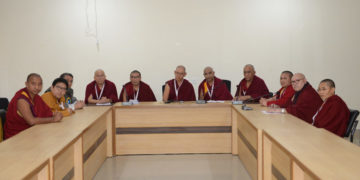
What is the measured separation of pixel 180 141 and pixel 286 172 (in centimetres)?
202

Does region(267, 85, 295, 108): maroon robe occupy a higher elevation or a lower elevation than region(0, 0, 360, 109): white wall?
lower

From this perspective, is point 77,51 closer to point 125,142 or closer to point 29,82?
point 125,142

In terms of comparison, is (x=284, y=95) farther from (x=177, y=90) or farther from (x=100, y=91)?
(x=100, y=91)

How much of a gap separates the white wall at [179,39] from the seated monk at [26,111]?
281cm

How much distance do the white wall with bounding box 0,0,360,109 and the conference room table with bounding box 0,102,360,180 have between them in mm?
1830

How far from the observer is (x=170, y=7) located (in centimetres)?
570

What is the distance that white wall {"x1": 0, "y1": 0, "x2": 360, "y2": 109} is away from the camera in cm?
Result: 568

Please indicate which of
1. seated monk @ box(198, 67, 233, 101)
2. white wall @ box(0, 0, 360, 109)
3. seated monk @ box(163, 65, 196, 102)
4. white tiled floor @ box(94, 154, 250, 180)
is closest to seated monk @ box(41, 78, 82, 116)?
white tiled floor @ box(94, 154, 250, 180)

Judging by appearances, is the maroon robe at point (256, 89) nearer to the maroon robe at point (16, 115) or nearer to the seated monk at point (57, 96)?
the seated monk at point (57, 96)

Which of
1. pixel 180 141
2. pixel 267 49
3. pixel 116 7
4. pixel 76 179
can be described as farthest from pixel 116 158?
pixel 267 49

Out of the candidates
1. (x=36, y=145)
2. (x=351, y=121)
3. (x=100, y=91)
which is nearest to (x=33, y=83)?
(x=36, y=145)

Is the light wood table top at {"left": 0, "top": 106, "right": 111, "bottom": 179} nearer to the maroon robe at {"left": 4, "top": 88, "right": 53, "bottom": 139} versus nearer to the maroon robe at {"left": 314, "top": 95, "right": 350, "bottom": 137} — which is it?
the maroon robe at {"left": 4, "top": 88, "right": 53, "bottom": 139}

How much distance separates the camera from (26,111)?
9.33 feet

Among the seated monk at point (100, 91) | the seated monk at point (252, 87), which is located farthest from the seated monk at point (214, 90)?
the seated monk at point (100, 91)
